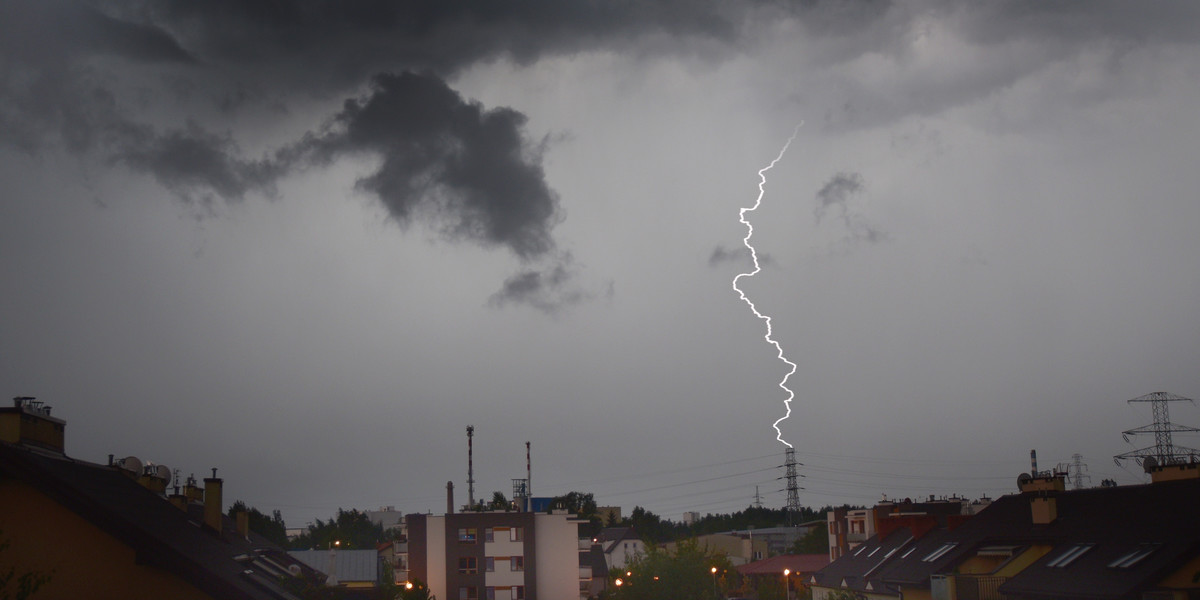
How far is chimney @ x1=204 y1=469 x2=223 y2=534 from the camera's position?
38031 millimetres

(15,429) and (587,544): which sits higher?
(15,429)

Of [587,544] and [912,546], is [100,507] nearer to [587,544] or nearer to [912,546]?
[912,546]

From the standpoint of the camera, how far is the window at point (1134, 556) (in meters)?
31.7

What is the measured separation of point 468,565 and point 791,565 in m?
35.7

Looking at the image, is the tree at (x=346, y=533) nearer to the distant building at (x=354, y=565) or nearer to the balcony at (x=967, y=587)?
the distant building at (x=354, y=565)

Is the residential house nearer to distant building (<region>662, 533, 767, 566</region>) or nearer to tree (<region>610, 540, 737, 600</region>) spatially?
distant building (<region>662, 533, 767, 566</region>)

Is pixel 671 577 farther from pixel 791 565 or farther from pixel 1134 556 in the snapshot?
pixel 1134 556

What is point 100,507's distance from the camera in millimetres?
21891

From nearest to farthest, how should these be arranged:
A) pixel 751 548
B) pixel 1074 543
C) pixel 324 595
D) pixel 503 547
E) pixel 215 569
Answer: pixel 215 569 < pixel 324 595 < pixel 1074 543 < pixel 503 547 < pixel 751 548

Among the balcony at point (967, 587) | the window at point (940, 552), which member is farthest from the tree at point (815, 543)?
the balcony at point (967, 587)

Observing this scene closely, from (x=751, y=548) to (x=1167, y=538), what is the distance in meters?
109

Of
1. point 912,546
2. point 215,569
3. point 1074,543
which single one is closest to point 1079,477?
point 912,546

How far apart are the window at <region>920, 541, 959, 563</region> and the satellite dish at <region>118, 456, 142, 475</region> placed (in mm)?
32170

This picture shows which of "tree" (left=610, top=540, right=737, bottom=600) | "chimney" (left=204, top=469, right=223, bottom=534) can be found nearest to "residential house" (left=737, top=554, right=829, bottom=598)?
"tree" (left=610, top=540, right=737, bottom=600)
